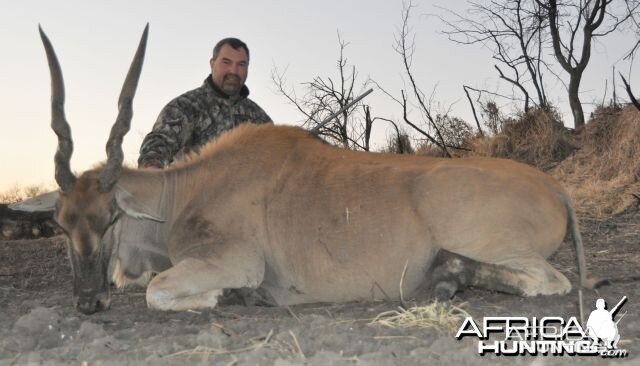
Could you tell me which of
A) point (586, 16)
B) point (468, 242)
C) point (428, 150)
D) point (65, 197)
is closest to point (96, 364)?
point (65, 197)

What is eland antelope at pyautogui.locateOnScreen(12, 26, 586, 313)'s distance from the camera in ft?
13.0

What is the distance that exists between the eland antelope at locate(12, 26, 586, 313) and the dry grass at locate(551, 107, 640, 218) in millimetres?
4777

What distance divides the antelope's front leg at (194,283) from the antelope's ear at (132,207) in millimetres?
313

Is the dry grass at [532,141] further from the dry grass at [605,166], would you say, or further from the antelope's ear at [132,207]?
the antelope's ear at [132,207]

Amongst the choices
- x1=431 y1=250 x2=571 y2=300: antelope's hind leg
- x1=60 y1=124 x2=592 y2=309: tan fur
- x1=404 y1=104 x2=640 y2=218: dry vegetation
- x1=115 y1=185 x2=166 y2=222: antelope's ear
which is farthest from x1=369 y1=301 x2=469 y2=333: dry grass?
x1=404 y1=104 x2=640 y2=218: dry vegetation

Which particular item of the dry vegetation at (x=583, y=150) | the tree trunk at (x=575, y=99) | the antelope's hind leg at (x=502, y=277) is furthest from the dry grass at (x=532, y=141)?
the antelope's hind leg at (x=502, y=277)

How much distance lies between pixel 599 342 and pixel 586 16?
43.1 ft

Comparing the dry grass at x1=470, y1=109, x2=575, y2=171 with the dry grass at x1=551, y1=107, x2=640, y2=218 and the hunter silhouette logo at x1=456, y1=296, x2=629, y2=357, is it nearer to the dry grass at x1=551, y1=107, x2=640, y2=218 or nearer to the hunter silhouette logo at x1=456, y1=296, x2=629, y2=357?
the dry grass at x1=551, y1=107, x2=640, y2=218

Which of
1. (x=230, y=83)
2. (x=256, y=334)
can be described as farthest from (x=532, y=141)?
(x=256, y=334)

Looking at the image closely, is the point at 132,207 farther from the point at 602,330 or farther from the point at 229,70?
the point at 229,70

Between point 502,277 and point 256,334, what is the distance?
5.11ft

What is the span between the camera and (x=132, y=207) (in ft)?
13.8

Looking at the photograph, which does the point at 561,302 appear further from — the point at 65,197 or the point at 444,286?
the point at 65,197

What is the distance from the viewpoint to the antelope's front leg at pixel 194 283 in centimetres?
393
